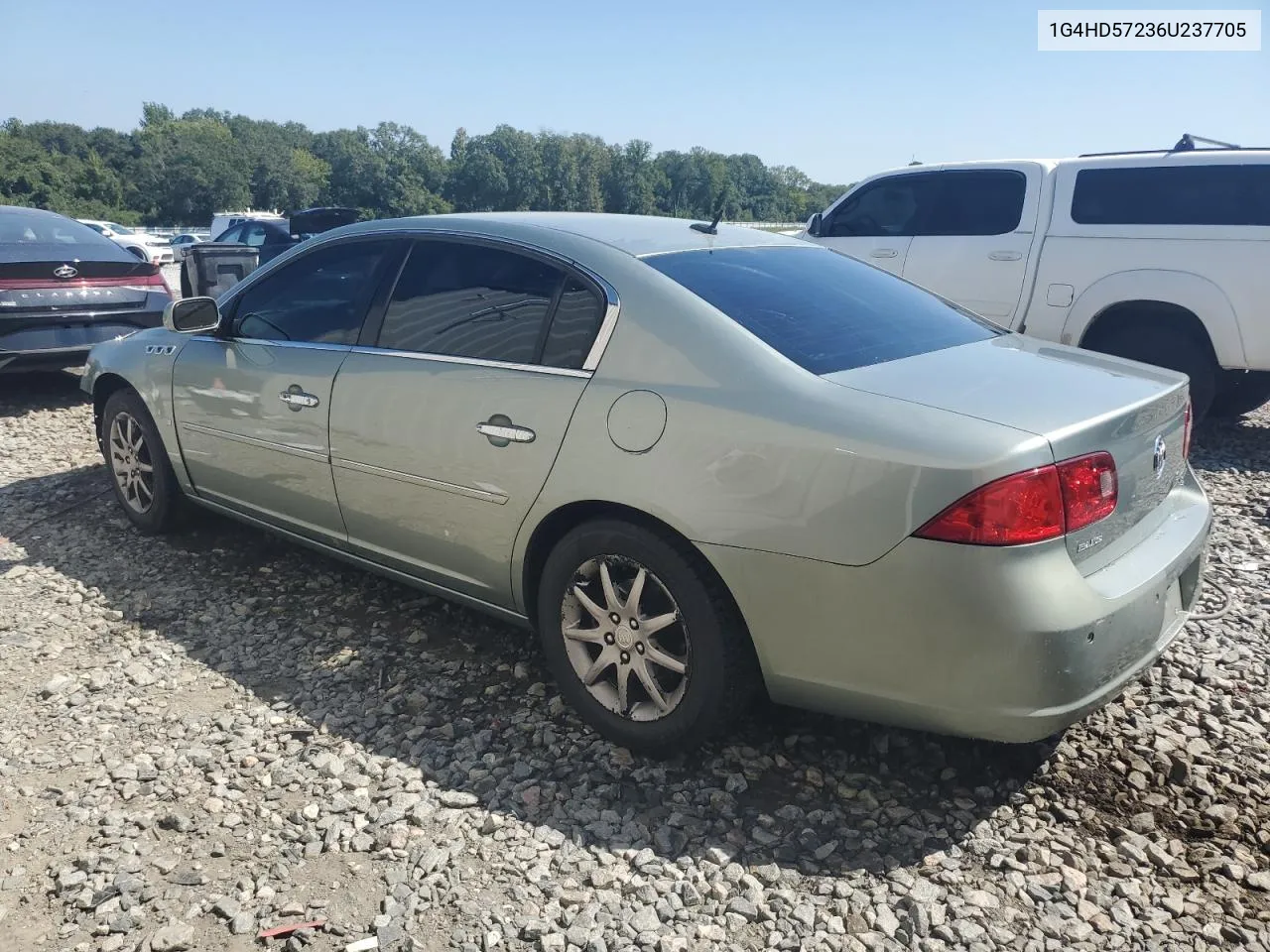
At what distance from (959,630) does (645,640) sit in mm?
910

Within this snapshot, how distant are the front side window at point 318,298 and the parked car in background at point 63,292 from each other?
3913 mm

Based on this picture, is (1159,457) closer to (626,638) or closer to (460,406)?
(626,638)

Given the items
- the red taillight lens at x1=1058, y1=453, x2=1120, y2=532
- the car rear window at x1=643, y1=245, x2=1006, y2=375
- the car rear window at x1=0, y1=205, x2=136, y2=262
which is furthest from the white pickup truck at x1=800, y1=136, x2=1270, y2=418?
the car rear window at x1=0, y1=205, x2=136, y2=262

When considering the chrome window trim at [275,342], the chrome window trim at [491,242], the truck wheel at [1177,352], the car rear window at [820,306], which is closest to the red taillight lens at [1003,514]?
the car rear window at [820,306]

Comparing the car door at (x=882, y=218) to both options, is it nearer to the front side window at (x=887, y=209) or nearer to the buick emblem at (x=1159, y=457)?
the front side window at (x=887, y=209)

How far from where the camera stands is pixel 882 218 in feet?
26.1

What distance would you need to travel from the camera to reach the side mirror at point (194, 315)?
4.16 metres

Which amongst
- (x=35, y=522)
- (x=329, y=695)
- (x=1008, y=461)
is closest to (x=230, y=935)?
(x=329, y=695)

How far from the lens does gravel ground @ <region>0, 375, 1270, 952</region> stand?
7.49ft

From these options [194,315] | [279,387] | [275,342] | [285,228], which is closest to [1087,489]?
[279,387]

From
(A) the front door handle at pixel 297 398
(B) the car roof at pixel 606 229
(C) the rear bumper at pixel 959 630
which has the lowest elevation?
(C) the rear bumper at pixel 959 630

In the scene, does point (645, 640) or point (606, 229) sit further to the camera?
point (606, 229)

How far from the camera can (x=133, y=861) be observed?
251 centimetres

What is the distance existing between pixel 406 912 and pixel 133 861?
790mm
